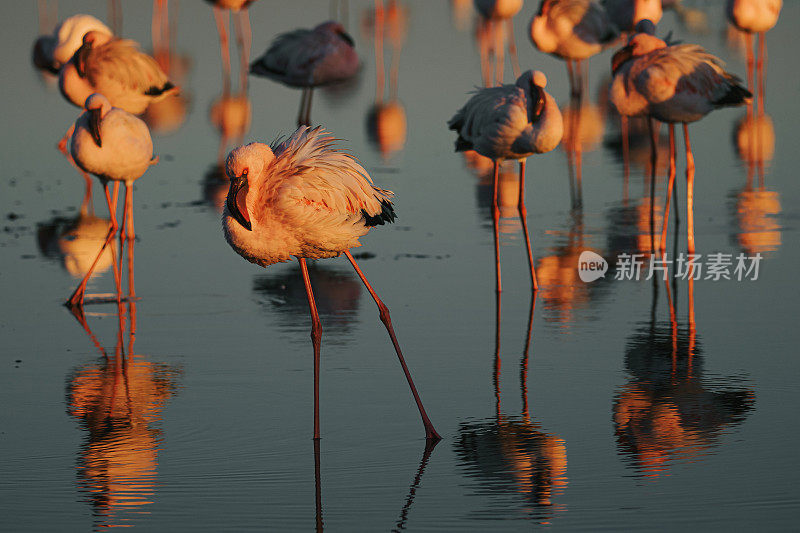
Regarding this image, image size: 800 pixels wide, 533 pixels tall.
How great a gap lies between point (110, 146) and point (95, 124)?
7.9 inches

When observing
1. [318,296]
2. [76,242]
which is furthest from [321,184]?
Answer: [76,242]

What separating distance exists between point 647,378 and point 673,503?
1.76m

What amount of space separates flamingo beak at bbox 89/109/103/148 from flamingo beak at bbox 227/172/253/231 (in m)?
3.58

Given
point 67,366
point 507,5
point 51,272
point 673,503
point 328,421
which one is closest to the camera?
A: point 673,503

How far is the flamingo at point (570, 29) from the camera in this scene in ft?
55.6

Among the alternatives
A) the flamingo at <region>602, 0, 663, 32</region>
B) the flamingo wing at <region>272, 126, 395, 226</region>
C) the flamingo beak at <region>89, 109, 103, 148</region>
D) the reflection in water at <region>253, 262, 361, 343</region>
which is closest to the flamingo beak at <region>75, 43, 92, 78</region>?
the flamingo beak at <region>89, 109, 103, 148</region>

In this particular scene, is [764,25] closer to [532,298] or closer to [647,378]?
[532,298]

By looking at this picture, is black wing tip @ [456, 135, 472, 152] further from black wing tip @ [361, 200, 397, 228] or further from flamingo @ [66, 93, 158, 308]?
black wing tip @ [361, 200, 397, 228]

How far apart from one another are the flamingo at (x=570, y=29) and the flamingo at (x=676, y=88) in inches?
280

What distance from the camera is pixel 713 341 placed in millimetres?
7273

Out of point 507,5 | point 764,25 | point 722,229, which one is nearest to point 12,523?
point 722,229

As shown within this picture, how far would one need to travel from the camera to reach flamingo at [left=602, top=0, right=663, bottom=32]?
1733 centimetres

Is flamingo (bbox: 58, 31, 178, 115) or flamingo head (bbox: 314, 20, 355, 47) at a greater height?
flamingo head (bbox: 314, 20, 355, 47)

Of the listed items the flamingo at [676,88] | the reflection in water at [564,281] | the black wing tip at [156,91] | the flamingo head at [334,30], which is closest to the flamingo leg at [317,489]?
the reflection in water at [564,281]
